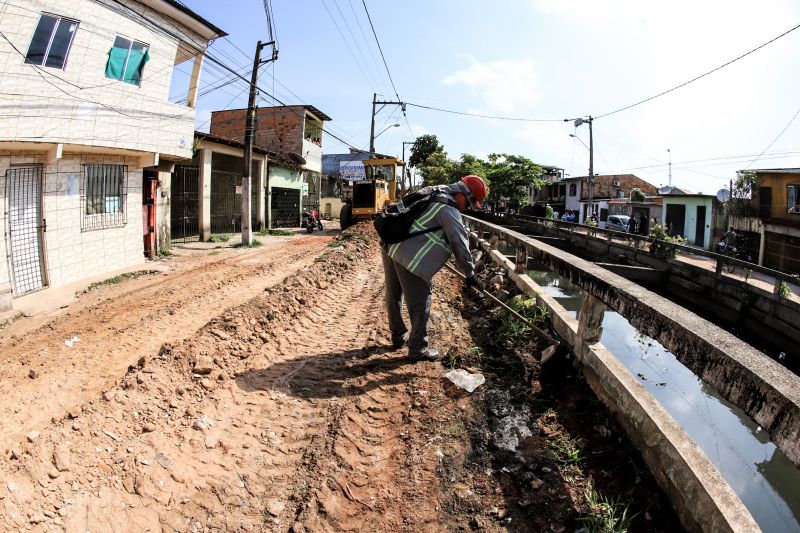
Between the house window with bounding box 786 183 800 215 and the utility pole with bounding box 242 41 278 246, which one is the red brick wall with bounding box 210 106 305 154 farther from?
the house window with bounding box 786 183 800 215

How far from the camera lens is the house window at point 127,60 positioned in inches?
360

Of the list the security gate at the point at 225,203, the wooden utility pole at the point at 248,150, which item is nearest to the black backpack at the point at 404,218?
the wooden utility pole at the point at 248,150

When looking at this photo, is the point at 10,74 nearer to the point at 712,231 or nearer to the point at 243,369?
the point at 243,369

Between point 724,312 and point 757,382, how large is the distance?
35.5 feet

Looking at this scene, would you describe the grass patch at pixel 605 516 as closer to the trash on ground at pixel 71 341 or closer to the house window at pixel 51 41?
the trash on ground at pixel 71 341

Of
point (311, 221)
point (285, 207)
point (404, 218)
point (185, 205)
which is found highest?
point (285, 207)

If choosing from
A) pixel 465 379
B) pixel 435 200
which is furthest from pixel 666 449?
pixel 435 200

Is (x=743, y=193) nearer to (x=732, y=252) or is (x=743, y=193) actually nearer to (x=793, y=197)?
(x=793, y=197)

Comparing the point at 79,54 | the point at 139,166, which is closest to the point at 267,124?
the point at 139,166

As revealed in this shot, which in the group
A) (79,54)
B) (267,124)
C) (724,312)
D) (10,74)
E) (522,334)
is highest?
(267,124)

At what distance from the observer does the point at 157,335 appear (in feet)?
17.7

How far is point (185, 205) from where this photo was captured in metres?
15.8

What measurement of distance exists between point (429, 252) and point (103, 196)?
8611 millimetres

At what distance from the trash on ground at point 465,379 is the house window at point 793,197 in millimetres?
20126
